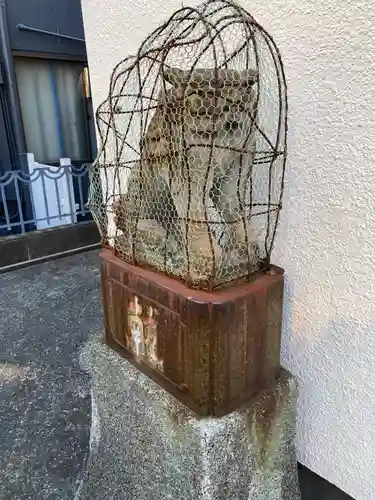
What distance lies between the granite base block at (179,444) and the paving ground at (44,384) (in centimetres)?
22

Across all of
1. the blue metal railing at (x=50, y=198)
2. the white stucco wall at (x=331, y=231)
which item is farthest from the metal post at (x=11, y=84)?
the white stucco wall at (x=331, y=231)

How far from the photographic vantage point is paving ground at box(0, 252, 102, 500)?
51.2 inches

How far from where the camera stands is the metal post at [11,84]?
3.67 m

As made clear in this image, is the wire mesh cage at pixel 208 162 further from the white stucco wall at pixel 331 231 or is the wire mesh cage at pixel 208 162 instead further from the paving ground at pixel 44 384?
the paving ground at pixel 44 384

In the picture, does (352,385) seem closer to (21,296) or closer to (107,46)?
(107,46)

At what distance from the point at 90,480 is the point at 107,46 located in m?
1.46

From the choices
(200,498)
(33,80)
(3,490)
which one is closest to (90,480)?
(3,490)

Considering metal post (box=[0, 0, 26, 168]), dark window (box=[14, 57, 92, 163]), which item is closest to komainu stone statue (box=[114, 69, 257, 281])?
metal post (box=[0, 0, 26, 168])

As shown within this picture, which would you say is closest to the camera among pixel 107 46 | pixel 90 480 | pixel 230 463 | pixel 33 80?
pixel 230 463

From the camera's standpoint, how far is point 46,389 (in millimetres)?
1692

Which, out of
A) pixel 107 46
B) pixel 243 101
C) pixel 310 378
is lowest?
pixel 310 378

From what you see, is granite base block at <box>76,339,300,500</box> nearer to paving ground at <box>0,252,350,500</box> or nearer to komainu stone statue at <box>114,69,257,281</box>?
paving ground at <box>0,252,350,500</box>

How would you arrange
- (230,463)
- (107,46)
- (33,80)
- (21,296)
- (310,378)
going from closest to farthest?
(230,463) → (310,378) → (107,46) → (21,296) → (33,80)

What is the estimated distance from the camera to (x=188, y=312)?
828mm
